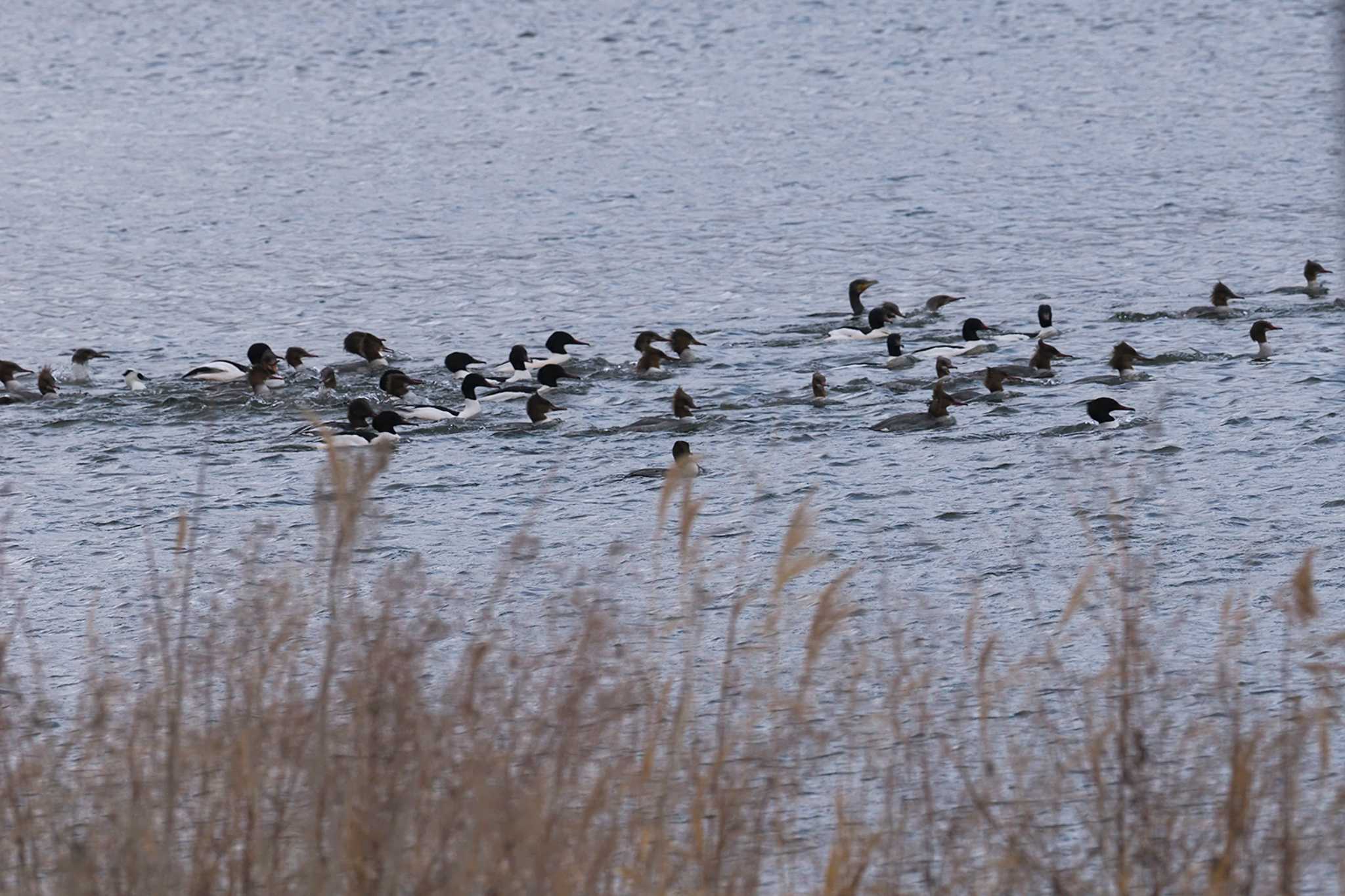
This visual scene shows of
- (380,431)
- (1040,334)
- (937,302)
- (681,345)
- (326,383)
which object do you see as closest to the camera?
(380,431)

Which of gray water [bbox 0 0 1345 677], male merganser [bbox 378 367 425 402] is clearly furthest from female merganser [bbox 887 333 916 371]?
male merganser [bbox 378 367 425 402]

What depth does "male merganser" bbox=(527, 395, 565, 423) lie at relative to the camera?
17172mm

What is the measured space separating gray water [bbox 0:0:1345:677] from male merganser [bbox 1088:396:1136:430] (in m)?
0.27

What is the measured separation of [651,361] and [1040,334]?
4.02 metres

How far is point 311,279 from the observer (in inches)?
1013

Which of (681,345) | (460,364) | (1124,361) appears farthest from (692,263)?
(1124,361)

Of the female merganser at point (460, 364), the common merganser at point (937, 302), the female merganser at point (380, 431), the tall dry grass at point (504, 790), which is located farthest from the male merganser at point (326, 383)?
the tall dry grass at point (504, 790)

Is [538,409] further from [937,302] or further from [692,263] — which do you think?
[692,263]

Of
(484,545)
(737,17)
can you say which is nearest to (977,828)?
(484,545)

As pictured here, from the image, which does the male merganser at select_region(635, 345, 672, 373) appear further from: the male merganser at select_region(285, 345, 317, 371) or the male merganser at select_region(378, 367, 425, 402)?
the male merganser at select_region(285, 345, 317, 371)

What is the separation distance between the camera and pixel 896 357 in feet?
62.7

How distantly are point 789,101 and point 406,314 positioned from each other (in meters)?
16.5

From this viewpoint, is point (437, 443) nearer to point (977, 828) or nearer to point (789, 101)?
point (977, 828)

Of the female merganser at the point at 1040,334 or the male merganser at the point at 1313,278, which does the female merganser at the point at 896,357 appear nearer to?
the female merganser at the point at 1040,334
